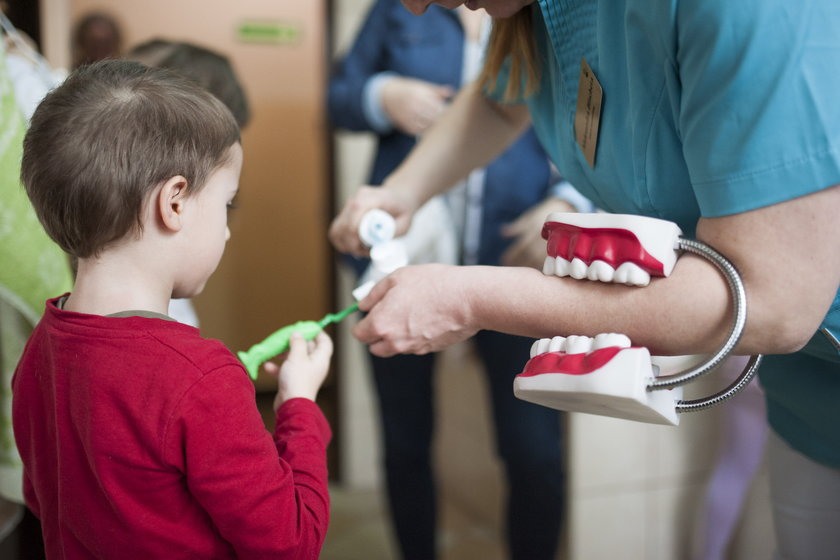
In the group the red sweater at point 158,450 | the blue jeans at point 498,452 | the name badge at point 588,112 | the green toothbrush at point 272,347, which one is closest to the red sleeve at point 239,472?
the red sweater at point 158,450

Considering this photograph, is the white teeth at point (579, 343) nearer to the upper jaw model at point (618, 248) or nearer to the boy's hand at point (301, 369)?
the upper jaw model at point (618, 248)

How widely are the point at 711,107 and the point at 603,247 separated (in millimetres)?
124

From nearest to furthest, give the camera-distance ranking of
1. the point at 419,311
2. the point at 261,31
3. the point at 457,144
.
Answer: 1. the point at 419,311
2. the point at 457,144
3. the point at 261,31

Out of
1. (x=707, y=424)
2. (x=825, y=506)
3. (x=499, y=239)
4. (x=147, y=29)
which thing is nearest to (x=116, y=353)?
(x=825, y=506)

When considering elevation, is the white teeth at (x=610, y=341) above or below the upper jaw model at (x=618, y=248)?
below

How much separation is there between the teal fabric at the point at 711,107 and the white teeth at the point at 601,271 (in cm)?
8

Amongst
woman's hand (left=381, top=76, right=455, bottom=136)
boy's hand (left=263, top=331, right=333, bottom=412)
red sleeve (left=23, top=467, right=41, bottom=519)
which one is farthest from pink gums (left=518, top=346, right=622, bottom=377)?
woman's hand (left=381, top=76, right=455, bottom=136)

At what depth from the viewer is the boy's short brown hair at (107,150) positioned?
0.62 metres

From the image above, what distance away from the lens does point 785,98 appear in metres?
0.52

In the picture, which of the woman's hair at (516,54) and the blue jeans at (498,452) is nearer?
the woman's hair at (516,54)

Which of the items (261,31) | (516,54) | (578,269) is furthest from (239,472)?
(261,31)

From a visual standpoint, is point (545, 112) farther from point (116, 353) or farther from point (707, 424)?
point (707, 424)

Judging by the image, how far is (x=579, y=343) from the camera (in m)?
0.59

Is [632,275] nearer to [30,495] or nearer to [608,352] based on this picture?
[608,352]
